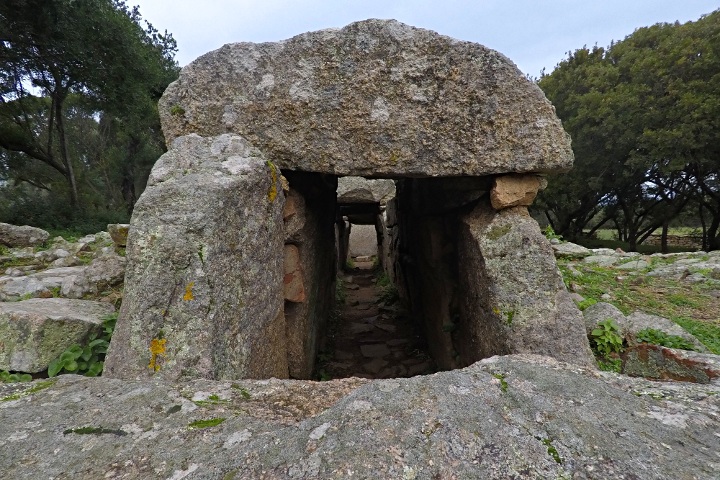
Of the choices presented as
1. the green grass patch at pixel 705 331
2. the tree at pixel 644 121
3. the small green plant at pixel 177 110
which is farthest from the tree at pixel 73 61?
the tree at pixel 644 121

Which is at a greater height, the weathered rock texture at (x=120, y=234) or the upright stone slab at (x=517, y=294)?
the weathered rock texture at (x=120, y=234)

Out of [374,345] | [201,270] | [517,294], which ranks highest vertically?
[201,270]

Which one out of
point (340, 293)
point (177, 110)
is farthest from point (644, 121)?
point (177, 110)

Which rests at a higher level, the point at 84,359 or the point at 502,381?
the point at 502,381

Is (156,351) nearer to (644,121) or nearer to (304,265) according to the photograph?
(304,265)

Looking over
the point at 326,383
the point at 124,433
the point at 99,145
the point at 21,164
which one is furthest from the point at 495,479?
the point at 99,145

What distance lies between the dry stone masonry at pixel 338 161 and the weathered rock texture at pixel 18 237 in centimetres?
541

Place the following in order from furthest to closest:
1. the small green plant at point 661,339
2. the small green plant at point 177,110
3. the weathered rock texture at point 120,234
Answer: the weathered rock texture at point 120,234 < the small green plant at point 177,110 < the small green plant at point 661,339

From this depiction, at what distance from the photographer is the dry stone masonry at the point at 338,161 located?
6.91ft

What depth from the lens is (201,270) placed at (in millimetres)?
1946

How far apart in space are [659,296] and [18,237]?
9.21 metres

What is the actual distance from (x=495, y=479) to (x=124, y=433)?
1.06 m

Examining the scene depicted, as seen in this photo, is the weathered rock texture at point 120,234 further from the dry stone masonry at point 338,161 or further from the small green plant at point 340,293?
the small green plant at point 340,293

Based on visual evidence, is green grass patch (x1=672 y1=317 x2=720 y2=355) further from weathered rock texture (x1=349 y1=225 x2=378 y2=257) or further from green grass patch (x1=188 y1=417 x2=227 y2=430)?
weathered rock texture (x1=349 y1=225 x2=378 y2=257)
